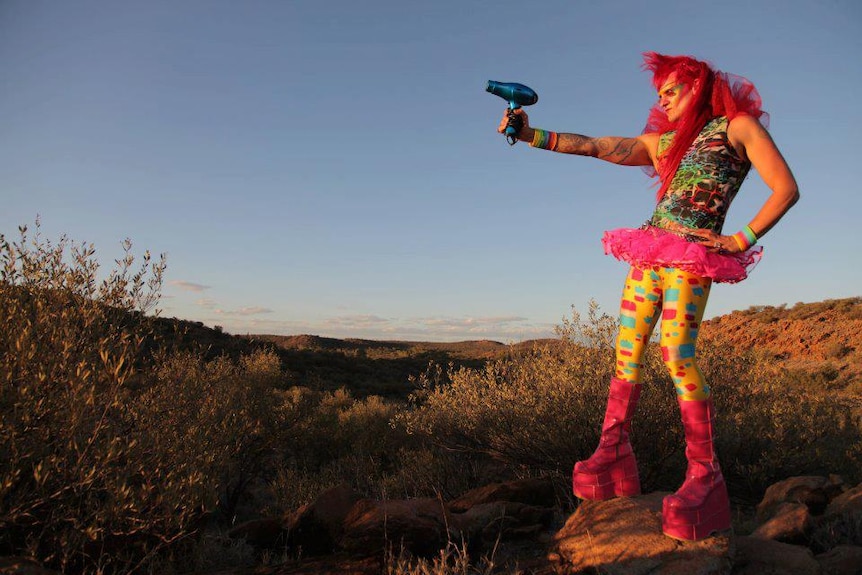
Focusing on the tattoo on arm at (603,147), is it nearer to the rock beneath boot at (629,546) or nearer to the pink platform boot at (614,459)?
the pink platform boot at (614,459)

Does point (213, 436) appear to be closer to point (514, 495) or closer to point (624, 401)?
point (514, 495)

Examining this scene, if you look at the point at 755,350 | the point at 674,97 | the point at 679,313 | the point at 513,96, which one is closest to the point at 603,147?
the point at 674,97

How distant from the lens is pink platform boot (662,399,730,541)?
9.01 ft

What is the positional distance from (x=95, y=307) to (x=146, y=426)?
3.01 feet

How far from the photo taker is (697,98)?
3.21 m

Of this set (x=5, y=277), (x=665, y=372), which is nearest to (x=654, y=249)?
(x=665, y=372)

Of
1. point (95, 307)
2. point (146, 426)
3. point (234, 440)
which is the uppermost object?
point (95, 307)

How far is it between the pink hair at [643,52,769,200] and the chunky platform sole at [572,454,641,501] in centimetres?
175

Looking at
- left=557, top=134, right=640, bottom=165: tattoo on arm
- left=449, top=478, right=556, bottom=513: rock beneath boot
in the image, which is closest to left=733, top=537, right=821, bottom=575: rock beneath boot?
left=449, top=478, right=556, bottom=513: rock beneath boot

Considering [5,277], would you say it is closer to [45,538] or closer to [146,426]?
[146,426]

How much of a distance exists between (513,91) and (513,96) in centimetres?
3

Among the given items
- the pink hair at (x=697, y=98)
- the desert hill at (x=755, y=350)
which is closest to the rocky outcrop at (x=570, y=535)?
the pink hair at (x=697, y=98)

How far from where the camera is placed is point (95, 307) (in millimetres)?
3672

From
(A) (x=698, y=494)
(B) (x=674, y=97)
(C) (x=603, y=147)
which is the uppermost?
(B) (x=674, y=97)
